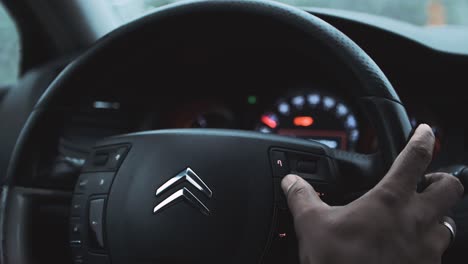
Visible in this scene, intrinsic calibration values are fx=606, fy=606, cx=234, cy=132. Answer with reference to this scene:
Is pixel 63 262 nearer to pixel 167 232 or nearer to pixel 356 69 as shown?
pixel 167 232

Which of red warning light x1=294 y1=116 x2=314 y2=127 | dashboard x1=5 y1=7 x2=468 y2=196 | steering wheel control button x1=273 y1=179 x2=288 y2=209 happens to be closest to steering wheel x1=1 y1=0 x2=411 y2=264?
steering wheel control button x1=273 y1=179 x2=288 y2=209

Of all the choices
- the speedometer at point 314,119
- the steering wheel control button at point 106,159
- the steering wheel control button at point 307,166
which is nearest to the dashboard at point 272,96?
the speedometer at point 314,119

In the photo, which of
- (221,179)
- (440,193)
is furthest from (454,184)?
(221,179)

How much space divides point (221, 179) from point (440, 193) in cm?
30

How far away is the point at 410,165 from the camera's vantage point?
2.40ft

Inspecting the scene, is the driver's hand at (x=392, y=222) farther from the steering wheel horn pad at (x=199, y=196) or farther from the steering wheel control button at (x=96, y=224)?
the steering wheel control button at (x=96, y=224)

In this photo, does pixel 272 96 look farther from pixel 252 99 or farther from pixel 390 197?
A: pixel 390 197

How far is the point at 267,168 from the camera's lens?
870 millimetres

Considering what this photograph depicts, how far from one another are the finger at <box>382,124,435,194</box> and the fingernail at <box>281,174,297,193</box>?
14cm

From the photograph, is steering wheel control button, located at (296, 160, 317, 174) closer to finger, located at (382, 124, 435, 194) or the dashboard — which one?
finger, located at (382, 124, 435, 194)

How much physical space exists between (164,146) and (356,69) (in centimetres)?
30

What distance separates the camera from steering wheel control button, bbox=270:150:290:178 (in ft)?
2.85

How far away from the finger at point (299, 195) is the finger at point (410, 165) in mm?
97

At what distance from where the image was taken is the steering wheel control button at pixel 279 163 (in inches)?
34.3
